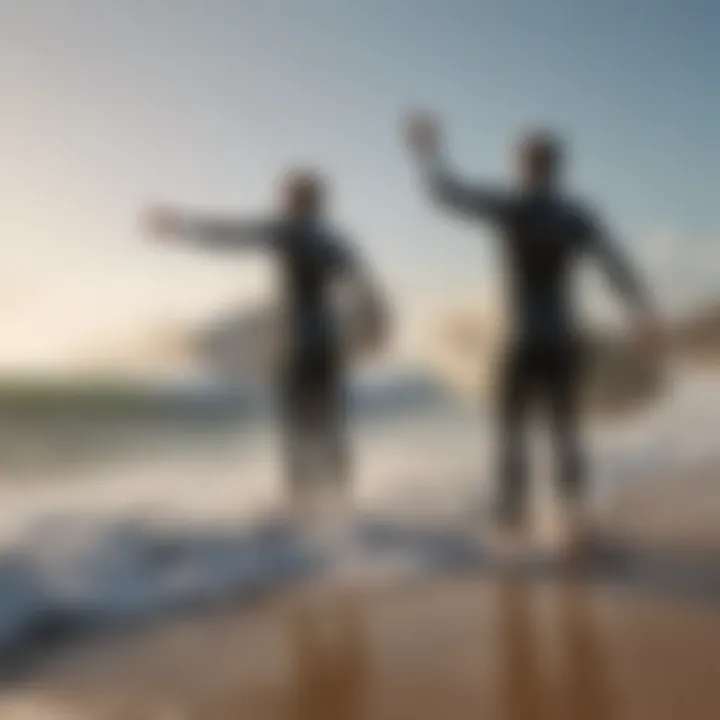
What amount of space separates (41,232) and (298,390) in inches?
24.8

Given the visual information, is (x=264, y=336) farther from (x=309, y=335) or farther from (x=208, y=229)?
(x=208, y=229)

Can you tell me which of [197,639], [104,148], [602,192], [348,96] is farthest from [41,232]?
[602,192]

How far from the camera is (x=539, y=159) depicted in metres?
1.80

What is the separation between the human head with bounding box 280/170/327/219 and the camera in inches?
70.2

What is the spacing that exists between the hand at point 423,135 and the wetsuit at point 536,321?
5 centimetres

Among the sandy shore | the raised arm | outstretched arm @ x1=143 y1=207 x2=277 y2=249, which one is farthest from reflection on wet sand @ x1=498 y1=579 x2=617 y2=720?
outstretched arm @ x1=143 y1=207 x2=277 y2=249

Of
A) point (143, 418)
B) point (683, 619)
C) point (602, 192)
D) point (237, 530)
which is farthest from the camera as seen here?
point (143, 418)

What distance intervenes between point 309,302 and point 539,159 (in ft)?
1.87

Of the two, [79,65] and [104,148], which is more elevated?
[79,65]

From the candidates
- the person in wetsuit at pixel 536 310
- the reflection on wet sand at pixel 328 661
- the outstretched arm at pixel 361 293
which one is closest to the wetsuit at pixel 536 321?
the person in wetsuit at pixel 536 310

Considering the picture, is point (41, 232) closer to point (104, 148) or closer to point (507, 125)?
point (104, 148)

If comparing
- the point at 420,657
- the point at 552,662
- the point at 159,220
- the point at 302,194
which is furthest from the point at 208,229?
the point at 552,662

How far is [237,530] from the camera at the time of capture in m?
1.74

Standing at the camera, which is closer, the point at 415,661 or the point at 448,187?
the point at 415,661
